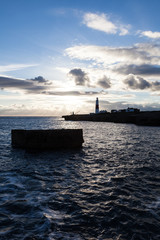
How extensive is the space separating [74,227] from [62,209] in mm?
1079

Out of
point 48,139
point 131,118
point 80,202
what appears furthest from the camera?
point 131,118

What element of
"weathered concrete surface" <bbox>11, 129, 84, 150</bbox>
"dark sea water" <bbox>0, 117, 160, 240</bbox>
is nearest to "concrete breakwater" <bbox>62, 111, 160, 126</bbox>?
"weathered concrete surface" <bbox>11, 129, 84, 150</bbox>

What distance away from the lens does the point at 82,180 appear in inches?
344

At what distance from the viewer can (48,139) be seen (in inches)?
655

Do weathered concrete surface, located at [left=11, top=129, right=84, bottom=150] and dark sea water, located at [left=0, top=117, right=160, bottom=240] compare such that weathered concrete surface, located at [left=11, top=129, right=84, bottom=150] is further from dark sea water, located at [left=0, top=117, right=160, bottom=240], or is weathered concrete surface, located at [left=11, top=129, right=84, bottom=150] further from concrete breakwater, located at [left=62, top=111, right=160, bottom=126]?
concrete breakwater, located at [left=62, top=111, right=160, bottom=126]

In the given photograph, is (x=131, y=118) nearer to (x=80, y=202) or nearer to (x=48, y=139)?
(x=48, y=139)

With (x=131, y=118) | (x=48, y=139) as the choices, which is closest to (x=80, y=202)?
(x=48, y=139)

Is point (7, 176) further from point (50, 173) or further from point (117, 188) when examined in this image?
point (117, 188)

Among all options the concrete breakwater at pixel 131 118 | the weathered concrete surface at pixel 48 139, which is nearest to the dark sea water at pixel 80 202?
the weathered concrete surface at pixel 48 139

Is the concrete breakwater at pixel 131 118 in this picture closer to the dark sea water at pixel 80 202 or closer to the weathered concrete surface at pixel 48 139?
the weathered concrete surface at pixel 48 139

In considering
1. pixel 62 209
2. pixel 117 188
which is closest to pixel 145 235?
pixel 62 209

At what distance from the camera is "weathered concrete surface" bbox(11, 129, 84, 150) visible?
16.3 m

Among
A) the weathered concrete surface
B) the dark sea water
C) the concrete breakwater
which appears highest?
the concrete breakwater

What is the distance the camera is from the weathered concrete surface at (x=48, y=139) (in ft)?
53.6
